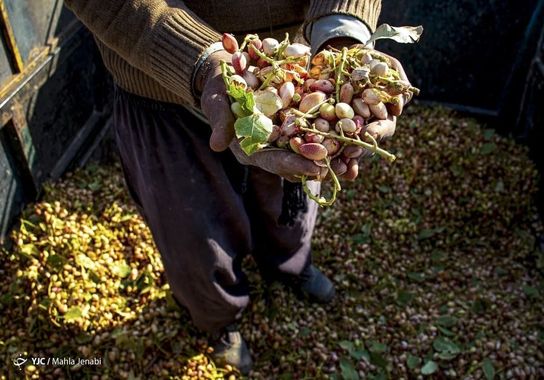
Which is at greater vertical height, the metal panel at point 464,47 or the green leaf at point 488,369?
the metal panel at point 464,47

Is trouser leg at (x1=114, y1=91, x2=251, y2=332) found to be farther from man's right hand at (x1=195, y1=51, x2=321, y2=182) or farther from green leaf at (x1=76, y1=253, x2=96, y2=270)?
green leaf at (x1=76, y1=253, x2=96, y2=270)

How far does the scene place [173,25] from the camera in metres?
1.23

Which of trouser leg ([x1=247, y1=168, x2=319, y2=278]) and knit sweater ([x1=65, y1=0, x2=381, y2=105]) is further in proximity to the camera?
trouser leg ([x1=247, y1=168, x2=319, y2=278])

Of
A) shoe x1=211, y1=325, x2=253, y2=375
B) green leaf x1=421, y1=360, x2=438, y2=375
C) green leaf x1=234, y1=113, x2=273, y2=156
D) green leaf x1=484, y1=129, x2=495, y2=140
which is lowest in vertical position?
green leaf x1=421, y1=360, x2=438, y2=375

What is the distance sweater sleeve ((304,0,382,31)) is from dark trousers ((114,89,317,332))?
0.40m

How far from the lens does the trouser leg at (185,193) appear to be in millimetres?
1460

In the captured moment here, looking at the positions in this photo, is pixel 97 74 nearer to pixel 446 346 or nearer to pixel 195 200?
pixel 195 200

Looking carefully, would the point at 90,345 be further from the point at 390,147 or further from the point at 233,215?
the point at 390,147

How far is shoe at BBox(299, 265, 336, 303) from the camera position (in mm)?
2158

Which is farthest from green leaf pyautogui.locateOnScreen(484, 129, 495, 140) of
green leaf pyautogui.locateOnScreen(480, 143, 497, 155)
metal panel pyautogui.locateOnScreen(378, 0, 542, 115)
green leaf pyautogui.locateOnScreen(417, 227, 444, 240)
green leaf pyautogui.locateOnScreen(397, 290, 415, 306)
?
green leaf pyautogui.locateOnScreen(397, 290, 415, 306)

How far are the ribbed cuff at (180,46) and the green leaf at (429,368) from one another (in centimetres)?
135

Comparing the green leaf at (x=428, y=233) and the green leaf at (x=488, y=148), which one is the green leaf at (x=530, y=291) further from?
the green leaf at (x=488, y=148)

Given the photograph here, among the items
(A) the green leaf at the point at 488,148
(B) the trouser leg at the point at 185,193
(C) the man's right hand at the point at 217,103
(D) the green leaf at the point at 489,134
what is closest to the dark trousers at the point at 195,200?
(B) the trouser leg at the point at 185,193

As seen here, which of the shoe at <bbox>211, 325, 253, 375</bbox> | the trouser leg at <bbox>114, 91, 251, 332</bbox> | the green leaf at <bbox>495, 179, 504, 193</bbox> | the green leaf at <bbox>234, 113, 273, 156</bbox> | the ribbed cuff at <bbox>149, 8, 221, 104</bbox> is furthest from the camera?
the green leaf at <bbox>495, 179, 504, 193</bbox>
